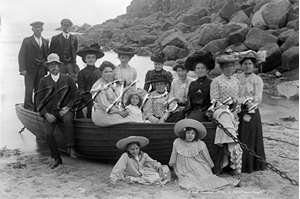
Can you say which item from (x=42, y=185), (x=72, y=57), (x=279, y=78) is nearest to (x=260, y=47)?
(x=279, y=78)

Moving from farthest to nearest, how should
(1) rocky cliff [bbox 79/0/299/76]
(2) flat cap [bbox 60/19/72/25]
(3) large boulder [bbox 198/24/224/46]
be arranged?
(3) large boulder [bbox 198/24/224/46] < (1) rocky cliff [bbox 79/0/299/76] < (2) flat cap [bbox 60/19/72/25]

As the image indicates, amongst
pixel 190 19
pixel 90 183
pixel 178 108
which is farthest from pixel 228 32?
pixel 90 183

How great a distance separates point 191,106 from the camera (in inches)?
177

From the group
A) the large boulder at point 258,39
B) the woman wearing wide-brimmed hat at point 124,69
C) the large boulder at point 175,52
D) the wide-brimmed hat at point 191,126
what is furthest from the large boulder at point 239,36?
the wide-brimmed hat at point 191,126

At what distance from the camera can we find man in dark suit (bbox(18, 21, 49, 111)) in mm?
6078

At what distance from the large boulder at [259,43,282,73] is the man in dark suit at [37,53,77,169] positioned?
951 cm

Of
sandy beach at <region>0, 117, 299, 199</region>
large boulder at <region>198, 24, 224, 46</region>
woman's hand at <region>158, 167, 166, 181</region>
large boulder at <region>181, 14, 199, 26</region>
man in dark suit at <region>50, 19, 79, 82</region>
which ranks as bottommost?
sandy beach at <region>0, 117, 299, 199</region>

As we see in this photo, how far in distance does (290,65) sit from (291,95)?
1014 centimetres

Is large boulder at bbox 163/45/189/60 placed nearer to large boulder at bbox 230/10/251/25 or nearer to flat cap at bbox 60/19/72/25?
large boulder at bbox 230/10/251/25

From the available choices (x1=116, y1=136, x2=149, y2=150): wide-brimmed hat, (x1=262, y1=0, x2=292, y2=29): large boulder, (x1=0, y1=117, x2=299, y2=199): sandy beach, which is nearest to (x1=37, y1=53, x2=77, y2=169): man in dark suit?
(x1=0, y1=117, x2=299, y2=199): sandy beach

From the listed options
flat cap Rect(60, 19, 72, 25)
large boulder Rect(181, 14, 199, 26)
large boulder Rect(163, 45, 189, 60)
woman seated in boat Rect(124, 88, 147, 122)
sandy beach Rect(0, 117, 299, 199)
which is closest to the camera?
sandy beach Rect(0, 117, 299, 199)

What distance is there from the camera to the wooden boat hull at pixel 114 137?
4.27 meters

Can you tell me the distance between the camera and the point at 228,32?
674 inches

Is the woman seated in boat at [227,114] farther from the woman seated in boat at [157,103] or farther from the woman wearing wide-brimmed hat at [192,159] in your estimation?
the woman seated in boat at [157,103]
